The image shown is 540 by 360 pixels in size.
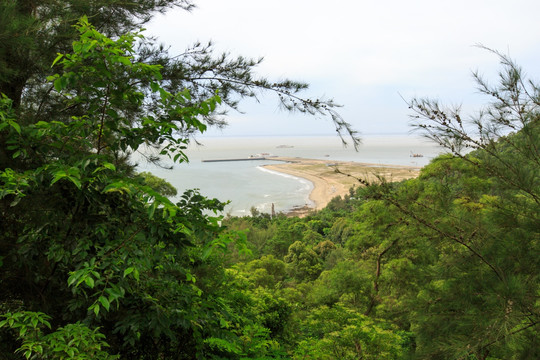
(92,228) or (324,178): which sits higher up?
(92,228)

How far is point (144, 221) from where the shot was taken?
1688 millimetres

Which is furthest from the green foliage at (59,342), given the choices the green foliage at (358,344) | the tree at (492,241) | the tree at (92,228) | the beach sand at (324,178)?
the beach sand at (324,178)

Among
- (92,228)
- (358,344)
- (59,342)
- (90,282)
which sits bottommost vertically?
(358,344)

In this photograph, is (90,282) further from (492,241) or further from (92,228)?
(492,241)

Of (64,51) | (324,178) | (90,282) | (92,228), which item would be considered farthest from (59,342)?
(324,178)

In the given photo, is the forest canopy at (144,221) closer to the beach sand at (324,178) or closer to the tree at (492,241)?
the tree at (492,241)

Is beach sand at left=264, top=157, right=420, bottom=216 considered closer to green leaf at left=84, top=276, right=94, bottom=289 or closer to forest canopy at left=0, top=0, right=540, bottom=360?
forest canopy at left=0, top=0, right=540, bottom=360

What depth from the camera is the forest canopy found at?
156 cm

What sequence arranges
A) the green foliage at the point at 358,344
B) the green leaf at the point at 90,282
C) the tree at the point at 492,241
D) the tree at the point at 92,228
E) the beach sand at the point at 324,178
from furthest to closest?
the beach sand at the point at 324,178 → the green foliage at the point at 358,344 → the tree at the point at 492,241 → the tree at the point at 92,228 → the green leaf at the point at 90,282

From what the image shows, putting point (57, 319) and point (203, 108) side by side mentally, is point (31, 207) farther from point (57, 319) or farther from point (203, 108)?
point (203, 108)

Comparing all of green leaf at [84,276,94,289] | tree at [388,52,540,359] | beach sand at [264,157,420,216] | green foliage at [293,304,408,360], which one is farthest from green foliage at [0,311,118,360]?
beach sand at [264,157,420,216]

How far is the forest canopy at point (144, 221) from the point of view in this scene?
5.12 ft

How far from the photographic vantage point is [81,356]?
4.20 feet

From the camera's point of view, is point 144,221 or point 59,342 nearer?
point 59,342
